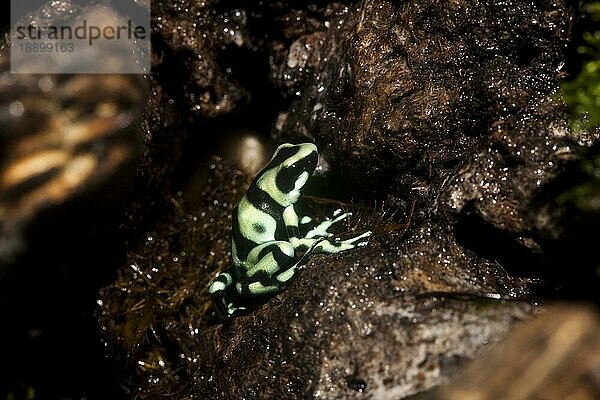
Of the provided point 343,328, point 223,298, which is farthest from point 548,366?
point 223,298

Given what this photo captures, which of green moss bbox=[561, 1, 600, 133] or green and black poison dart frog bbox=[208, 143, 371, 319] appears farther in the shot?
green and black poison dart frog bbox=[208, 143, 371, 319]

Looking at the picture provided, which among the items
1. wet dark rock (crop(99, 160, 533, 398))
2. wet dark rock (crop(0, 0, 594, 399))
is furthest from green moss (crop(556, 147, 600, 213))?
wet dark rock (crop(99, 160, 533, 398))

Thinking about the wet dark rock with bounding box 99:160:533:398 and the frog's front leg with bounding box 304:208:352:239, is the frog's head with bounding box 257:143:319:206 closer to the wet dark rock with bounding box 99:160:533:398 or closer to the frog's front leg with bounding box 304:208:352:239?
the frog's front leg with bounding box 304:208:352:239

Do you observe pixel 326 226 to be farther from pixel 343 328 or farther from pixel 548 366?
pixel 548 366

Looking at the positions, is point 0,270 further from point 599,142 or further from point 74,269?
point 599,142

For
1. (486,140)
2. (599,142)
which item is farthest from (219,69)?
(599,142)
